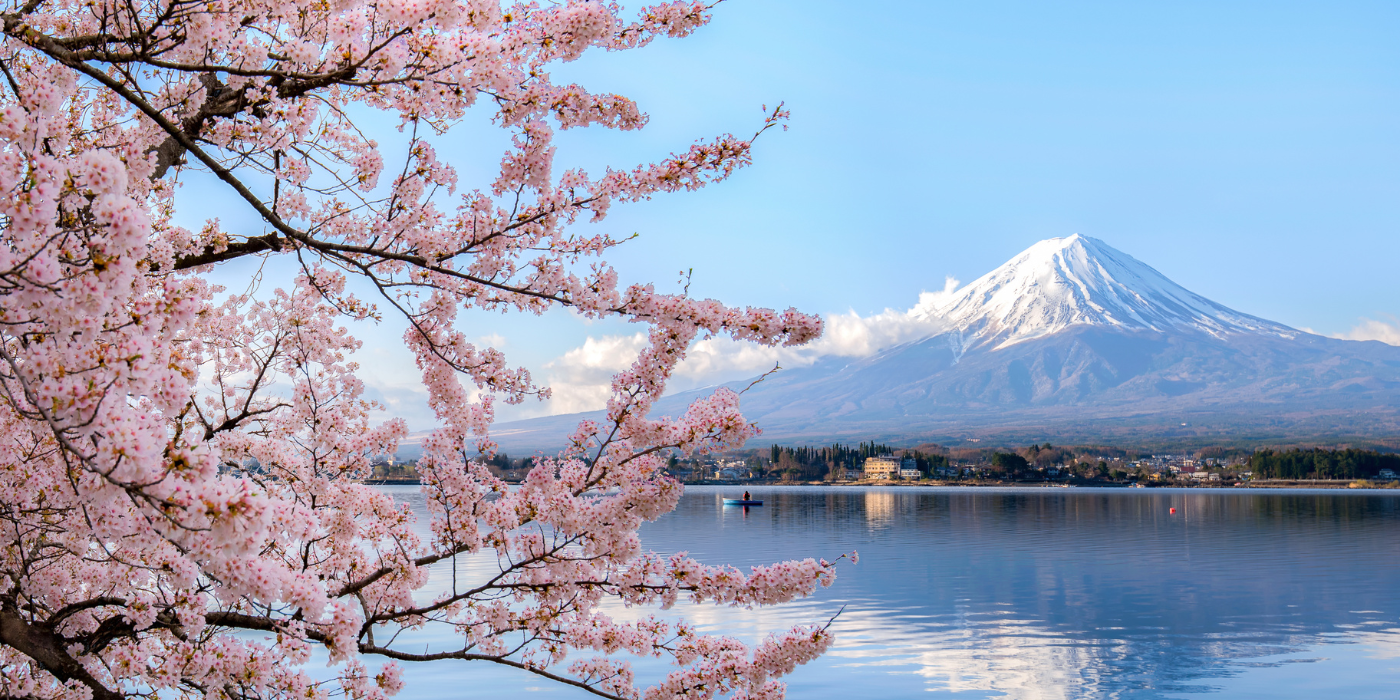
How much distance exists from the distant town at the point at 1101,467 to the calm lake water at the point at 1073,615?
91.8 meters

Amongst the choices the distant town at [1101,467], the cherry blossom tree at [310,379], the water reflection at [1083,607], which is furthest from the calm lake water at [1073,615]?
the distant town at [1101,467]

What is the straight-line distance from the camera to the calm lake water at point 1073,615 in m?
23.7

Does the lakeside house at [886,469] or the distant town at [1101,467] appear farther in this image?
the lakeside house at [886,469]

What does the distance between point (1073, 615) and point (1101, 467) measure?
508ft

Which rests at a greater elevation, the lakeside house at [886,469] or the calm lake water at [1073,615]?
the lakeside house at [886,469]

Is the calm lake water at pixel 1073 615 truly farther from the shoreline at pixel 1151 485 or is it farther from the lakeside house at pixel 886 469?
the lakeside house at pixel 886 469

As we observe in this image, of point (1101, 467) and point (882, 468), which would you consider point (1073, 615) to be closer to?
point (1101, 467)

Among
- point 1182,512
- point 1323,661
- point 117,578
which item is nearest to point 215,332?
point 117,578

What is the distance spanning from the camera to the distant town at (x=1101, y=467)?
518 ft

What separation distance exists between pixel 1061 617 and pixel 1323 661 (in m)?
8.06

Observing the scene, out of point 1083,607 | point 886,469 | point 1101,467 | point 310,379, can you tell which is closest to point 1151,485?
point 1101,467

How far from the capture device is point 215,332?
789 cm

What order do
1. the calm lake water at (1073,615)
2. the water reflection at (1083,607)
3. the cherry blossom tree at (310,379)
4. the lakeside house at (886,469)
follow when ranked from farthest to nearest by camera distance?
the lakeside house at (886,469)
the water reflection at (1083,607)
the calm lake water at (1073,615)
the cherry blossom tree at (310,379)

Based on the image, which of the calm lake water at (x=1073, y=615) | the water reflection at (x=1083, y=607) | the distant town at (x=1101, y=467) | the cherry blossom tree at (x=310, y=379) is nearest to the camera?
the cherry blossom tree at (x=310, y=379)
